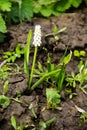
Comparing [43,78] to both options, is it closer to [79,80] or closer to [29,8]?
[79,80]

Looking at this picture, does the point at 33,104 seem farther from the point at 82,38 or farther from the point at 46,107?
the point at 82,38

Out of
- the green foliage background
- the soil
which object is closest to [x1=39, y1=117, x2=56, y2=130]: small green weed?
the soil

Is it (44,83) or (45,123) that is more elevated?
(44,83)

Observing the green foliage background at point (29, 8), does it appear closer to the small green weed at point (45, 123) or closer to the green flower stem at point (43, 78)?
the green flower stem at point (43, 78)

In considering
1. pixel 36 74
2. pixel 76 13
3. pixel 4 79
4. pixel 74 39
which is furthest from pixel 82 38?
pixel 4 79

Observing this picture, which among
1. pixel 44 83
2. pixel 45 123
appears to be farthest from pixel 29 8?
pixel 45 123

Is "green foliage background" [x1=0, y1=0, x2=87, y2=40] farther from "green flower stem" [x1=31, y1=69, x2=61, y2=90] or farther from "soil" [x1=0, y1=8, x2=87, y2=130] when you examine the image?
"green flower stem" [x1=31, y1=69, x2=61, y2=90]

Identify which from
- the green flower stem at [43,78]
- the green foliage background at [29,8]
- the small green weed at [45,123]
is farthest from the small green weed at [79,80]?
the green foliage background at [29,8]
